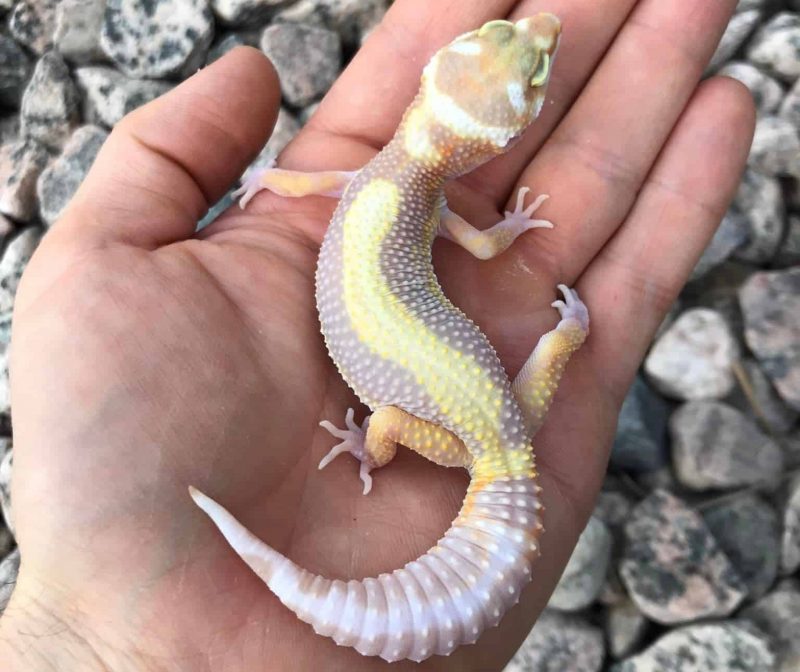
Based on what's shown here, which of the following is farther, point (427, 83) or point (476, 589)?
point (427, 83)

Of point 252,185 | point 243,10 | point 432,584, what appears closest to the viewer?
point 432,584

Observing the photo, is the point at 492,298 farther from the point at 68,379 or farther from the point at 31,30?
the point at 31,30

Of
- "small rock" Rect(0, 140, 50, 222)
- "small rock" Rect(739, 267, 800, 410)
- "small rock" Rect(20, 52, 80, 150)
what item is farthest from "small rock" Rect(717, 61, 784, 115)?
"small rock" Rect(0, 140, 50, 222)

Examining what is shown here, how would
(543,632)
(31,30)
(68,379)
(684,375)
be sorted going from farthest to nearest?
(31,30)
(684,375)
(543,632)
(68,379)

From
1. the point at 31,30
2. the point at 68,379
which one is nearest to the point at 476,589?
the point at 68,379

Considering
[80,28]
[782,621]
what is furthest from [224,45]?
[782,621]

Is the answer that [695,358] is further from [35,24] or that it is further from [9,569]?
[35,24]

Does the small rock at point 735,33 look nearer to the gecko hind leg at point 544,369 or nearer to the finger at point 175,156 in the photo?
the gecko hind leg at point 544,369
